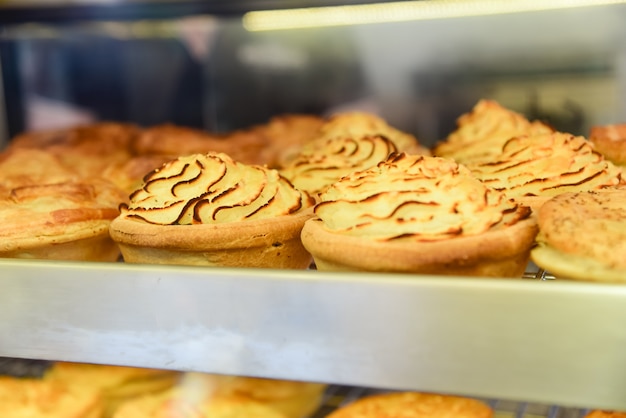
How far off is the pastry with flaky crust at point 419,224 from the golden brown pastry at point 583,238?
5 centimetres

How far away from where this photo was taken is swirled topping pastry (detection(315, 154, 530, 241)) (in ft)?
4.04

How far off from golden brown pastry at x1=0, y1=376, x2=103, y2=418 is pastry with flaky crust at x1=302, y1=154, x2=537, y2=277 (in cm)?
70

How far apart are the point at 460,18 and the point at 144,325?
192 cm

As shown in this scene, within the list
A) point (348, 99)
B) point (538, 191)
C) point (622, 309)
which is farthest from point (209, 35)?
point (622, 309)

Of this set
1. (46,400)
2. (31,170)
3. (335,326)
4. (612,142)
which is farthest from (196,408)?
(612,142)

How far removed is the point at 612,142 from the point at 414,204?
81cm

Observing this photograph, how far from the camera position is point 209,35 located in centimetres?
282

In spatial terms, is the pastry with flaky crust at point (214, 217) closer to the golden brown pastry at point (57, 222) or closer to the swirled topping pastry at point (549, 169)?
the golden brown pastry at point (57, 222)

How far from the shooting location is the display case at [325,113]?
1017mm

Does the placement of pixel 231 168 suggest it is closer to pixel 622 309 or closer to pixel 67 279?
pixel 67 279

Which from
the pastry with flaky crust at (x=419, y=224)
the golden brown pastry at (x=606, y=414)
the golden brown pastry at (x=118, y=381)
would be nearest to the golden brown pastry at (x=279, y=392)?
the golden brown pastry at (x=118, y=381)

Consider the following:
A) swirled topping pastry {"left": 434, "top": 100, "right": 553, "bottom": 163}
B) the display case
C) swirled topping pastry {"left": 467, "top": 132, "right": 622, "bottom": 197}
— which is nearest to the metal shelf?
the display case

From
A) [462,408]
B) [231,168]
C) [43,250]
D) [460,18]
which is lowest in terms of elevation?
[462,408]

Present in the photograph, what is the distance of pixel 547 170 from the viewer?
156cm
